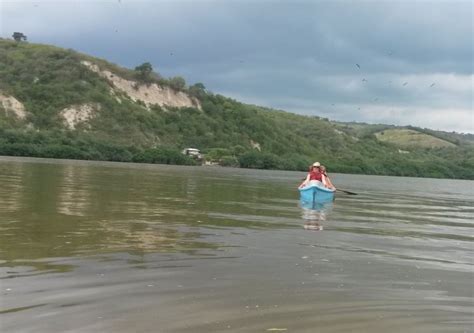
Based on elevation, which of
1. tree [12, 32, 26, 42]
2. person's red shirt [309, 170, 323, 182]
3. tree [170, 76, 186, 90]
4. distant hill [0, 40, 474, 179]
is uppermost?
tree [12, 32, 26, 42]

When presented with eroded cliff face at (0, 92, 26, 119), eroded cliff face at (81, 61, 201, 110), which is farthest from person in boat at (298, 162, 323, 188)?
eroded cliff face at (81, 61, 201, 110)

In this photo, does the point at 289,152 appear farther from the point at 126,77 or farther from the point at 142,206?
the point at 142,206

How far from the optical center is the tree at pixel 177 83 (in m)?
156

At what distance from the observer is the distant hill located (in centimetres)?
11094

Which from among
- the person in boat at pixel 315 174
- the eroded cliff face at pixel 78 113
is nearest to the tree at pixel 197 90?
the eroded cliff face at pixel 78 113

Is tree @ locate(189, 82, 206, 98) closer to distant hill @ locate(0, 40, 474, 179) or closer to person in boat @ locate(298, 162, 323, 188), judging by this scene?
distant hill @ locate(0, 40, 474, 179)

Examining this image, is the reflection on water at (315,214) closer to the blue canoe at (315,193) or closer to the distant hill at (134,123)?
the blue canoe at (315,193)

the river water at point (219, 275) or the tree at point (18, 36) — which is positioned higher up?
the tree at point (18, 36)

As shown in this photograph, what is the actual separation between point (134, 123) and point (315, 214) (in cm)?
10919

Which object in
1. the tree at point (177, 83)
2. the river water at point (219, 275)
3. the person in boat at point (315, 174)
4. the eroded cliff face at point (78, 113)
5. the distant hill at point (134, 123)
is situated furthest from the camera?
the tree at point (177, 83)

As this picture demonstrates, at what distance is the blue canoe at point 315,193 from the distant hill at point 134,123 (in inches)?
3009

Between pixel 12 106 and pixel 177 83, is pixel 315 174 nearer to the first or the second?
pixel 12 106

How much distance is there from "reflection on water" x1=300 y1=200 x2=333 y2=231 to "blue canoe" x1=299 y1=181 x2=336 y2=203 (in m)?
0.41

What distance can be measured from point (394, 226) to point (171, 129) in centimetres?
11996
